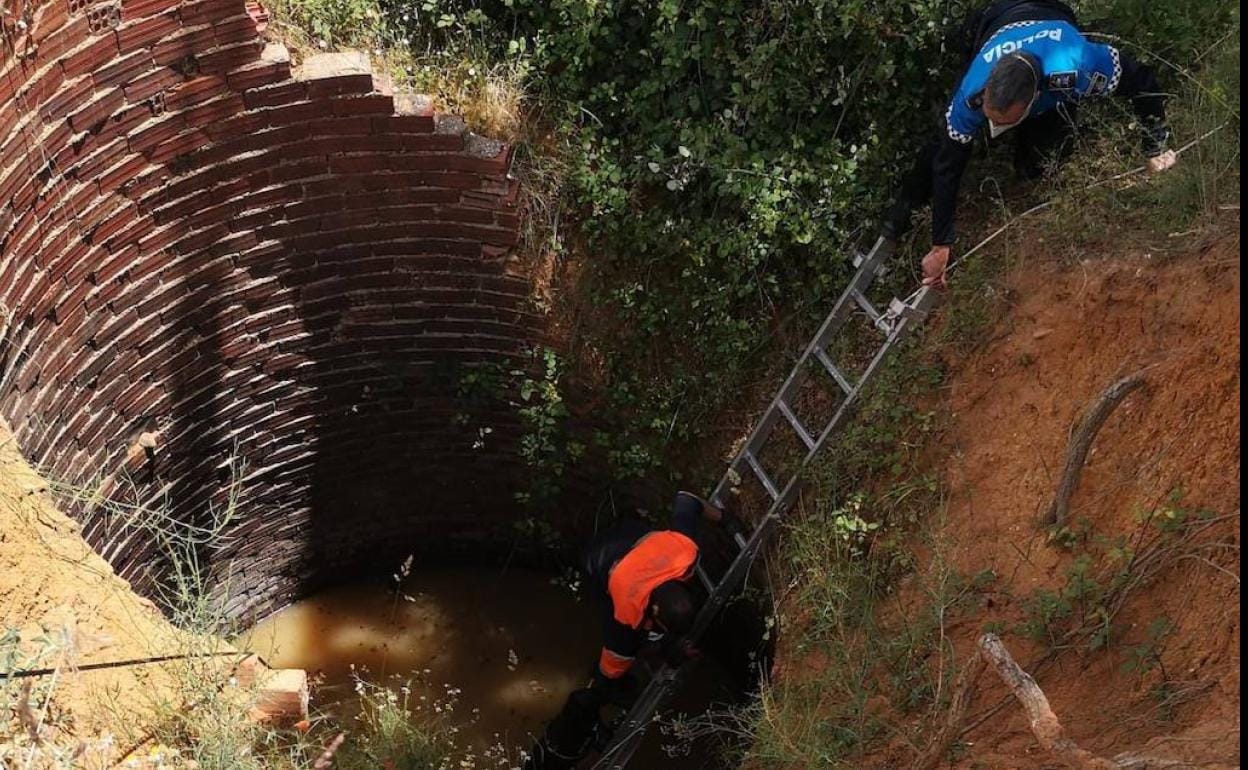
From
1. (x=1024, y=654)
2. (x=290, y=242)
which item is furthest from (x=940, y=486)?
(x=290, y=242)

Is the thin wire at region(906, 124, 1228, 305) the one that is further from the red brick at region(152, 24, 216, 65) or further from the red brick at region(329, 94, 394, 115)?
the red brick at region(152, 24, 216, 65)

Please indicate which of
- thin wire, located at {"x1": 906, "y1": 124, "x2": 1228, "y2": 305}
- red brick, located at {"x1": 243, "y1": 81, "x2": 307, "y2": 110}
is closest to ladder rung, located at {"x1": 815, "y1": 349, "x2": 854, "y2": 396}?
thin wire, located at {"x1": 906, "y1": 124, "x2": 1228, "y2": 305}

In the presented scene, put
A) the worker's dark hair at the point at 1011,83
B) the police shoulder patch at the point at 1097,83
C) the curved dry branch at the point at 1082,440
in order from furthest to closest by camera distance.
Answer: the police shoulder patch at the point at 1097,83, the worker's dark hair at the point at 1011,83, the curved dry branch at the point at 1082,440

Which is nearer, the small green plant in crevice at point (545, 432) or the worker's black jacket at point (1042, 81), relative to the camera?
the worker's black jacket at point (1042, 81)

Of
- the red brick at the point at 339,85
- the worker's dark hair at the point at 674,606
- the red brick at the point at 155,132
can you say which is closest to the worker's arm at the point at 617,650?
the worker's dark hair at the point at 674,606

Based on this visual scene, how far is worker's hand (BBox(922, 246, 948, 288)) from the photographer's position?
13.4 feet

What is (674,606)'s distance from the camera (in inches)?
171

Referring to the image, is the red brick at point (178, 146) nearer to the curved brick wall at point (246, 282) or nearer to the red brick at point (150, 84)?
the curved brick wall at point (246, 282)

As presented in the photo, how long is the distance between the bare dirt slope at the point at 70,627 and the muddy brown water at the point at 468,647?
8.05 feet

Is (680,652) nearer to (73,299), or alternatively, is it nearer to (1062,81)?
(1062,81)

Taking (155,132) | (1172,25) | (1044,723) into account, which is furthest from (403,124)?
(1044,723)

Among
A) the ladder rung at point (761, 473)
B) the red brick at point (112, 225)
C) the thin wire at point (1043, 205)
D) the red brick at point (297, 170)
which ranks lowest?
the ladder rung at point (761, 473)

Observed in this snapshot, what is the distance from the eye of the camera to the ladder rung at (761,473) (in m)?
4.62

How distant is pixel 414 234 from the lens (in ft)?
16.5
